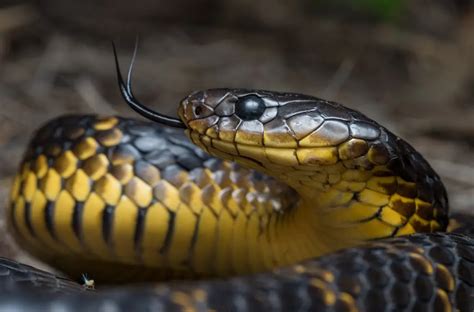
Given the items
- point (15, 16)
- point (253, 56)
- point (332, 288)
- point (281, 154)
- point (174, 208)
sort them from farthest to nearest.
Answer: point (253, 56), point (15, 16), point (174, 208), point (281, 154), point (332, 288)

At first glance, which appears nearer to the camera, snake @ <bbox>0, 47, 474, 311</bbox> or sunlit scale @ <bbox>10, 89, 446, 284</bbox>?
snake @ <bbox>0, 47, 474, 311</bbox>

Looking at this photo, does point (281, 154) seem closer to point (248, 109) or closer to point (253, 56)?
point (248, 109)

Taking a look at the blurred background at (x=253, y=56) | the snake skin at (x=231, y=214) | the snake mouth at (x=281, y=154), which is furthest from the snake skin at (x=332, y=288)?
the blurred background at (x=253, y=56)

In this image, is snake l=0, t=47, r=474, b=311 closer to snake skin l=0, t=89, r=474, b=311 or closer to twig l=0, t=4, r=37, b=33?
snake skin l=0, t=89, r=474, b=311

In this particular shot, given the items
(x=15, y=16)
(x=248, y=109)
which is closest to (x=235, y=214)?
→ (x=248, y=109)

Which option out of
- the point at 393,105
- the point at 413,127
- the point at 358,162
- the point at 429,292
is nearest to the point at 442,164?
the point at 413,127

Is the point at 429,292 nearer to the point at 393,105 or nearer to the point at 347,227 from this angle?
the point at 347,227

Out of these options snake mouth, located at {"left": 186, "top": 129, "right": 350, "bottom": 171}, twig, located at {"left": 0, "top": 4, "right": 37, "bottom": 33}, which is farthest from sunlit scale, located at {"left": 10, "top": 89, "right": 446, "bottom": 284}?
twig, located at {"left": 0, "top": 4, "right": 37, "bottom": 33}

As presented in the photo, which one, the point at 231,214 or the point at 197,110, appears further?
the point at 231,214
